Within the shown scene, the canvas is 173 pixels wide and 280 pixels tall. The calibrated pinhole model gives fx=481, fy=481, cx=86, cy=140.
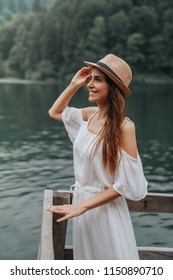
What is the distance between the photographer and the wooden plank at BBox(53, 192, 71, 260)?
4480 millimetres

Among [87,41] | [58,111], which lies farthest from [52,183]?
[87,41]

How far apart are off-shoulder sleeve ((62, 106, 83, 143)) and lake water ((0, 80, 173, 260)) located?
19.0 feet

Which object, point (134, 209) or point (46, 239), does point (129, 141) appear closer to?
point (46, 239)

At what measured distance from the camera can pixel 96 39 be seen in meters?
102

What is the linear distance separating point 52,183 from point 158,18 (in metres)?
100

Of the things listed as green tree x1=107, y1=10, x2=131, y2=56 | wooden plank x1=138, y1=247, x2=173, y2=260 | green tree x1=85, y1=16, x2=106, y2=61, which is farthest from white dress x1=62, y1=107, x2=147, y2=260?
green tree x1=107, y1=10, x2=131, y2=56

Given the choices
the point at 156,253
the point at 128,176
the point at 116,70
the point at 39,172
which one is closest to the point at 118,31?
the point at 39,172

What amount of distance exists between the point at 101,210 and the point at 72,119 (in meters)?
0.85

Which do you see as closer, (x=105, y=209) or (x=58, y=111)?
(x=105, y=209)

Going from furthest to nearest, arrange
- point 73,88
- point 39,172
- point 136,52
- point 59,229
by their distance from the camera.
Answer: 1. point 136,52
2. point 39,172
3. point 59,229
4. point 73,88

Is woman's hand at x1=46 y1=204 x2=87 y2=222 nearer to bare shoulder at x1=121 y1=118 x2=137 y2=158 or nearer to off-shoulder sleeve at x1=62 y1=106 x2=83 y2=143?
bare shoulder at x1=121 y1=118 x2=137 y2=158

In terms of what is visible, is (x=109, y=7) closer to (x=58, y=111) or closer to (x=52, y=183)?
(x=52, y=183)
